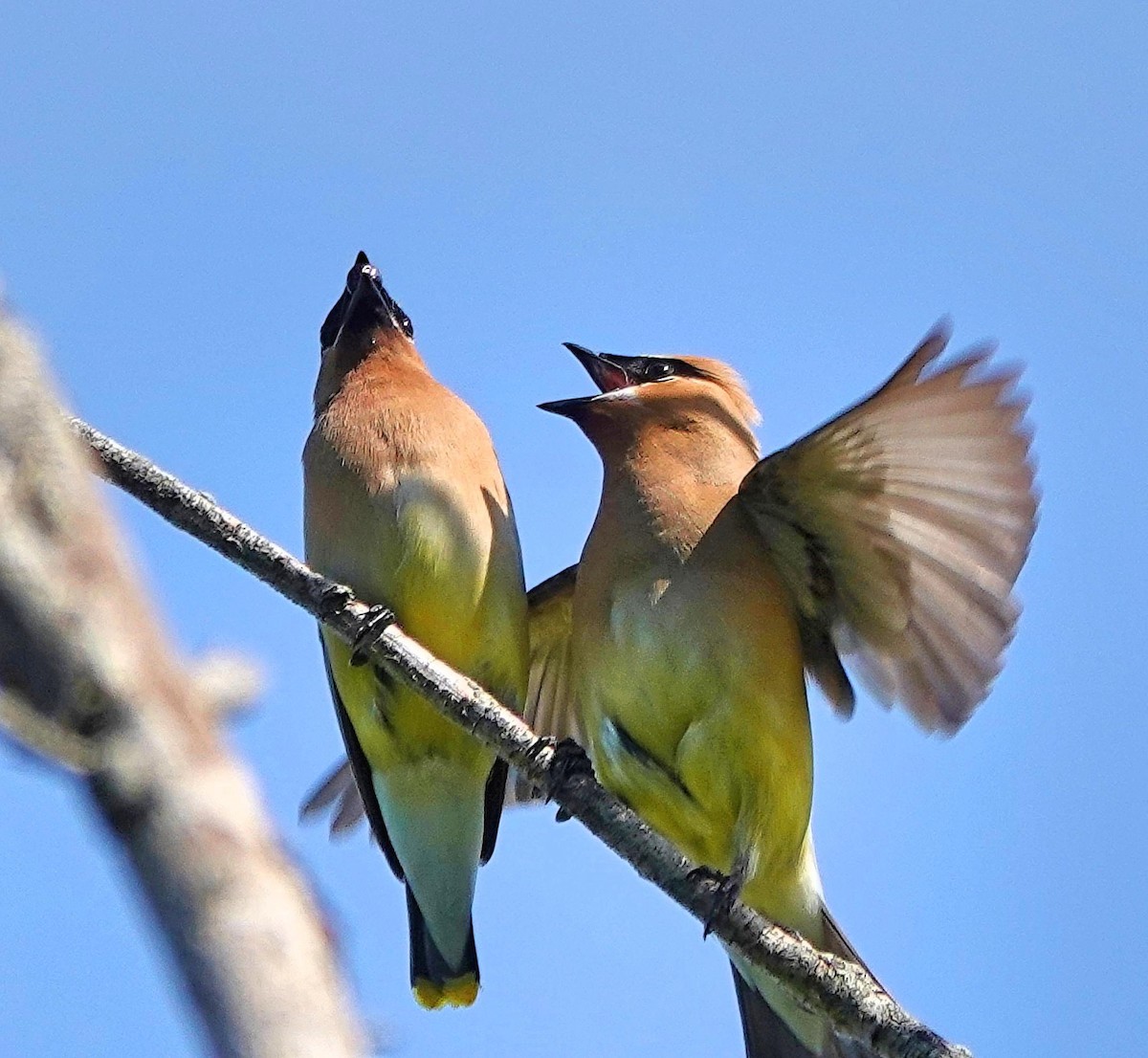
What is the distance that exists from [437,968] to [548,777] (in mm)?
1595

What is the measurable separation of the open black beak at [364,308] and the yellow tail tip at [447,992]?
2.49 metres

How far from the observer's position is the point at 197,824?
1.93m

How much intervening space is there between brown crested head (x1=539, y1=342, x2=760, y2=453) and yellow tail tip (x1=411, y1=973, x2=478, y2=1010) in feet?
6.75

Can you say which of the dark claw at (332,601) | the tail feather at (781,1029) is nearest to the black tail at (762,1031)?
the tail feather at (781,1029)

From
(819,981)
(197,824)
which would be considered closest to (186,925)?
(197,824)

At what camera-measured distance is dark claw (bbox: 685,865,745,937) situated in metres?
5.34

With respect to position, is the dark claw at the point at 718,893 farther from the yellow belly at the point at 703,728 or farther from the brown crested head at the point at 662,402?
the brown crested head at the point at 662,402

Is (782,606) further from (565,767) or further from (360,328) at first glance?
(360,328)

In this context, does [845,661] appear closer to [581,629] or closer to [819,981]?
[581,629]

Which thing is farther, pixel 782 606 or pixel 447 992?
pixel 447 992

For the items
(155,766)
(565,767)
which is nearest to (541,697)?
(565,767)

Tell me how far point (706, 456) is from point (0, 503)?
474cm

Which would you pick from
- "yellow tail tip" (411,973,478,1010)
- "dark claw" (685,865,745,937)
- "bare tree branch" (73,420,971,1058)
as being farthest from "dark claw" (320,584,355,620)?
"yellow tail tip" (411,973,478,1010)

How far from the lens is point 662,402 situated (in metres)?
6.71
